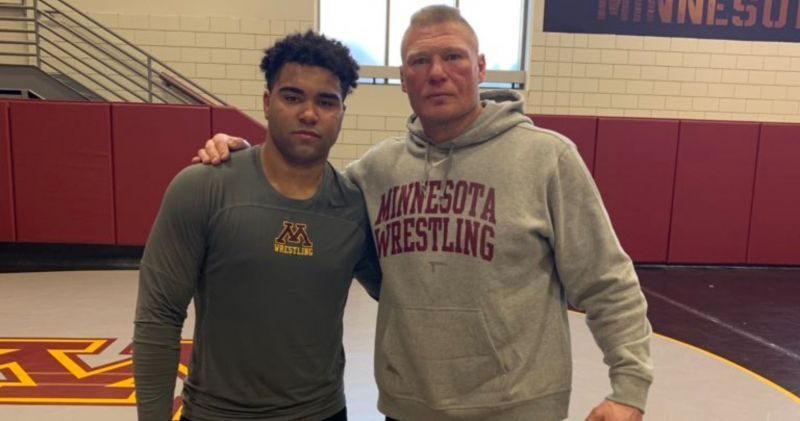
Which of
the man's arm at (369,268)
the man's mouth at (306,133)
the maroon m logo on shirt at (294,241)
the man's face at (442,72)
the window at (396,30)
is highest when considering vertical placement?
the window at (396,30)

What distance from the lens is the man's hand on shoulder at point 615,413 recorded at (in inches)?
55.5

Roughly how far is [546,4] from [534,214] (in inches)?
285

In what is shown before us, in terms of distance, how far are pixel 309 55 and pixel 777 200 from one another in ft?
23.4

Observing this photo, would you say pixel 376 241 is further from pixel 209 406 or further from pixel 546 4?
pixel 546 4

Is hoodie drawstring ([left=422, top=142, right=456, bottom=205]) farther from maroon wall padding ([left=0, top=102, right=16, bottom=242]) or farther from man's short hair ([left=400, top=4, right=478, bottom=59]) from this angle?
maroon wall padding ([left=0, top=102, right=16, bottom=242])

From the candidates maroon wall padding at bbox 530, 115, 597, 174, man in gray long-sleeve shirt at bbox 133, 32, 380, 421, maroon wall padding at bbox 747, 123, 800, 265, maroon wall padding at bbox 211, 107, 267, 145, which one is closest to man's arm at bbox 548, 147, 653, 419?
man in gray long-sleeve shirt at bbox 133, 32, 380, 421

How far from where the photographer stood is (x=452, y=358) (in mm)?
1481

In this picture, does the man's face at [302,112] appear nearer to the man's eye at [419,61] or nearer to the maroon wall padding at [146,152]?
the man's eye at [419,61]

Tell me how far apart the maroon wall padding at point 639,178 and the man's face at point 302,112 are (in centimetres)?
595

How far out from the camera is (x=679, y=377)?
11.8 feet

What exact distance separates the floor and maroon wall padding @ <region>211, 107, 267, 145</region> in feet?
5.48

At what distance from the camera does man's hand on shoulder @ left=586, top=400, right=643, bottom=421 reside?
1410 mm

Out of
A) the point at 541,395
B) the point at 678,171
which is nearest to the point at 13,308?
the point at 541,395

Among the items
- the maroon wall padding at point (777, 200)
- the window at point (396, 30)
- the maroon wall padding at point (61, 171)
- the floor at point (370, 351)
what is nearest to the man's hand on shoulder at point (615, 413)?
the floor at point (370, 351)
